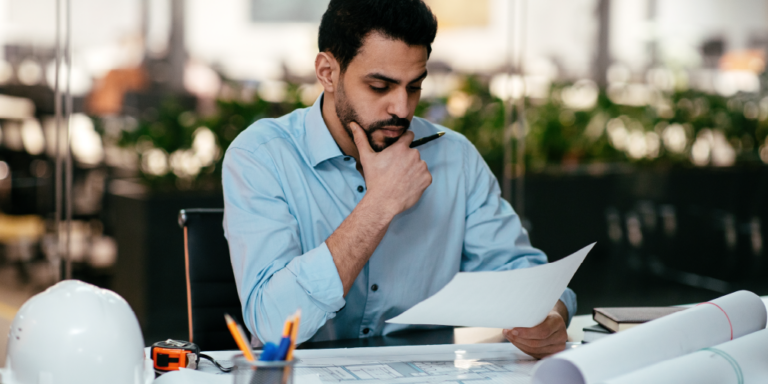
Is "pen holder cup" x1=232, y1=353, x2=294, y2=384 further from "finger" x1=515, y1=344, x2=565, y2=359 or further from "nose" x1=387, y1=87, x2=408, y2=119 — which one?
"nose" x1=387, y1=87, x2=408, y2=119

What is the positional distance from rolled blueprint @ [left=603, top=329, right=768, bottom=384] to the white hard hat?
0.58m

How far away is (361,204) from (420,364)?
1.06ft

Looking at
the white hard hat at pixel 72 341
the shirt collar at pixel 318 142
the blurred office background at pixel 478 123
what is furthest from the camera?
the blurred office background at pixel 478 123

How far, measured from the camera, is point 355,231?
49.9 inches

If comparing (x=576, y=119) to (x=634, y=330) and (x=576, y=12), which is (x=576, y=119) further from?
(x=634, y=330)

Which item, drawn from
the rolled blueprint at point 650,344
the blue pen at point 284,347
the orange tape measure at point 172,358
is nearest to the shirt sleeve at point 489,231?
the rolled blueprint at point 650,344

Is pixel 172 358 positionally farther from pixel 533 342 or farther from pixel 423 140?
pixel 423 140

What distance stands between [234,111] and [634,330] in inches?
101

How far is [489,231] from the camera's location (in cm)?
161

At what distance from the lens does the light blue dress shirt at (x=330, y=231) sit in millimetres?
1257

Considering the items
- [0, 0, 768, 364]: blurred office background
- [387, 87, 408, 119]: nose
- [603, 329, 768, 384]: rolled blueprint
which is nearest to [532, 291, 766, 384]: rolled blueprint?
[603, 329, 768, 384]: rolled blueprint

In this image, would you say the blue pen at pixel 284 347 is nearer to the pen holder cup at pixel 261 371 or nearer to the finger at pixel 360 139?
the pen holder cup at pixel 261 371

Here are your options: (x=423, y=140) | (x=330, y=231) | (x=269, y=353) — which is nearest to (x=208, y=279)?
(x=330, y=231)

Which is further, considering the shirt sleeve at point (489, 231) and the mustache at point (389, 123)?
the shirt sleeve at point (489, 231)
